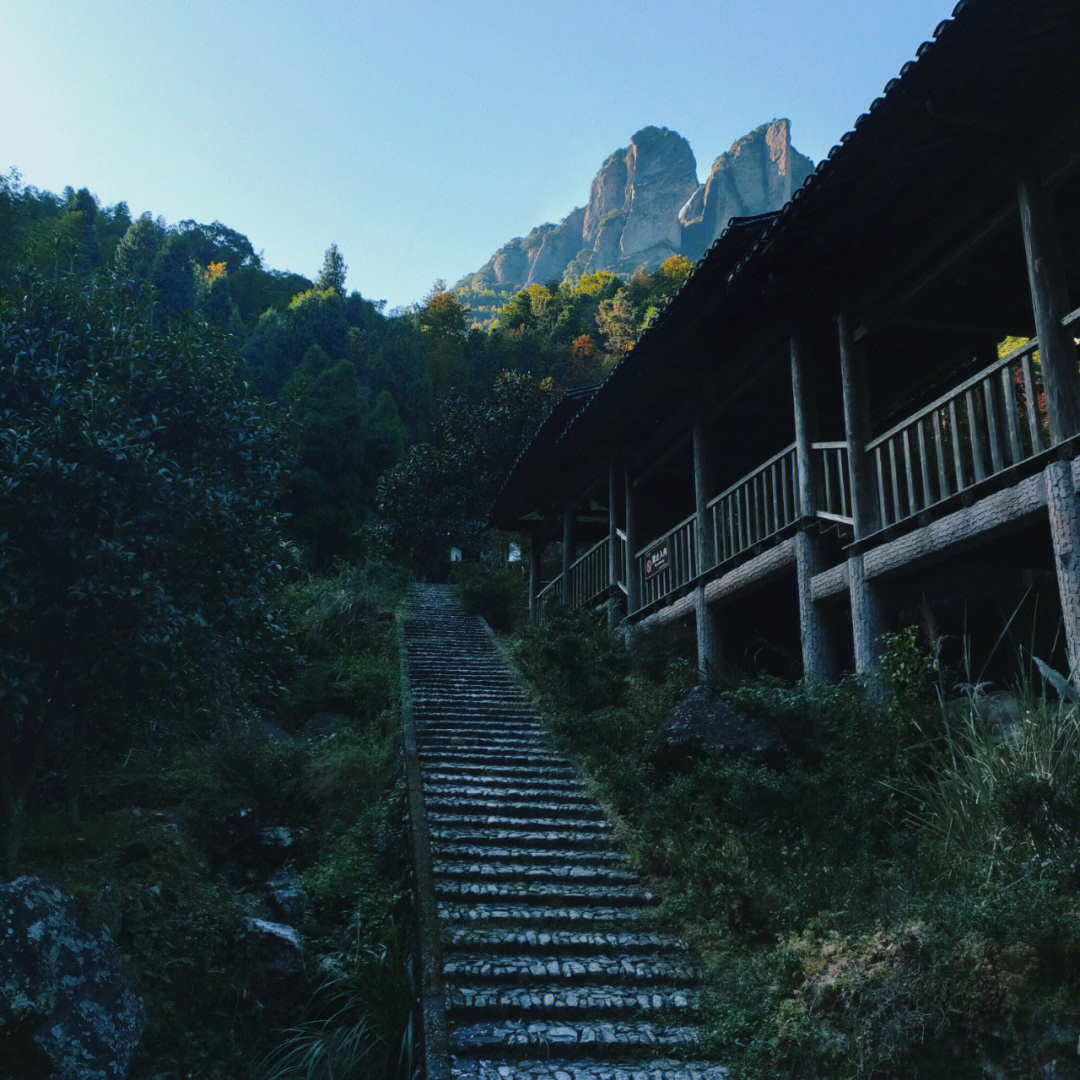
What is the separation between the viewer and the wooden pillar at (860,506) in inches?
320

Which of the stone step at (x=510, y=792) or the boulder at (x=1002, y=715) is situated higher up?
the boulder at (x=1002, y=715)

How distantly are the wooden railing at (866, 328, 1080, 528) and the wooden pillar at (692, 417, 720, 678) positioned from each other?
308 cm

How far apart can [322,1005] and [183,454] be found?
5.22m

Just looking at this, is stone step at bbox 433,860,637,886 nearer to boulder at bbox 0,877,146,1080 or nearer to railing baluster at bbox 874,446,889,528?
boulder at bbox 0,877,146,1080

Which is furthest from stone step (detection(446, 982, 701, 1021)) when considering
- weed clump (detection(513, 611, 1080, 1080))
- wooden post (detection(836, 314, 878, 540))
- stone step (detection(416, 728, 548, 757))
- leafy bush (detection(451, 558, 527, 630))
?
leafy bush (detection(451, 558, 527, 630))

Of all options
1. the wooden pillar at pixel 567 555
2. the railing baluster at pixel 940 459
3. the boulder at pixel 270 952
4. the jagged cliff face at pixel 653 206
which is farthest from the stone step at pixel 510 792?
the jagged cliff face at pixel 653 206

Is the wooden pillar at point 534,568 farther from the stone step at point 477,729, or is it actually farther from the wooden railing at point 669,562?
the stone step at point 477,729

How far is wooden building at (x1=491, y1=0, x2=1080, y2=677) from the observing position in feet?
21.4

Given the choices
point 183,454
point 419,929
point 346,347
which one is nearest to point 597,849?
point 419,929

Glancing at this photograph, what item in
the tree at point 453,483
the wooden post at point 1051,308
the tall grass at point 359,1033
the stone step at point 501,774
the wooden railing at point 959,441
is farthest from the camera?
the tree at point 453,483

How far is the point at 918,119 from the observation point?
6.95 metres

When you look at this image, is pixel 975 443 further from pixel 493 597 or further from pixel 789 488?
pixel 493 597

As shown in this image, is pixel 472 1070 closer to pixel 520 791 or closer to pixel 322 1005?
pixel 322 1005

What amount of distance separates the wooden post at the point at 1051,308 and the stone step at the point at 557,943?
4205 mm
